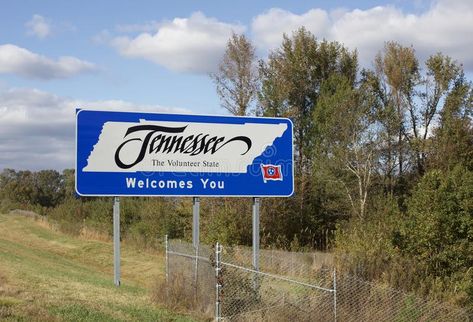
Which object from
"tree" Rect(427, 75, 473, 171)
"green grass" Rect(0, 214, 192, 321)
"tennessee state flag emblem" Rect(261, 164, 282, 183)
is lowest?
"green grass" Rect(0, 214, 192, 321)

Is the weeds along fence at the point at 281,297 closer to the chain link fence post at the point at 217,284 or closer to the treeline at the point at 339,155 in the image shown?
the chain link fence post at the point at 217,284

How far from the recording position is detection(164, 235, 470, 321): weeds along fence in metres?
11.1

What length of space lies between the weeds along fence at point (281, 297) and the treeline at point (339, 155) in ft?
26.7

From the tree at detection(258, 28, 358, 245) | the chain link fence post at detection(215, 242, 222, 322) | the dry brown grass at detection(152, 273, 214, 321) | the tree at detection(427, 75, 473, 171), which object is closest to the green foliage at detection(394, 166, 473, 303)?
the dry brown grass at detection(152, 273, 214, 321)

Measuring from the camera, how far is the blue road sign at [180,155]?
14.8 m

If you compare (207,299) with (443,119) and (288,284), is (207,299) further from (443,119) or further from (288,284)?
(443,119)

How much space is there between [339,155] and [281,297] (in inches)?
1110

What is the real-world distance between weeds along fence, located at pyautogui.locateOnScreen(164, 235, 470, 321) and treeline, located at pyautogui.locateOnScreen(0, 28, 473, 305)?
812 cm

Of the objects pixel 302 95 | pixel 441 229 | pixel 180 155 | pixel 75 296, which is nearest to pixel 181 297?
pixel 75 296

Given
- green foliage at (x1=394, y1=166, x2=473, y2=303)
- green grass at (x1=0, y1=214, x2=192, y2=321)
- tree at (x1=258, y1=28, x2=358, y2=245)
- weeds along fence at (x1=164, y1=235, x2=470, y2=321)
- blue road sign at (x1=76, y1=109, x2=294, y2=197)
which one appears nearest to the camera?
green grass at (x1=0, y1=214, x2=192, y2=321)

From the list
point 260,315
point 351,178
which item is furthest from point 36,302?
point 351,178

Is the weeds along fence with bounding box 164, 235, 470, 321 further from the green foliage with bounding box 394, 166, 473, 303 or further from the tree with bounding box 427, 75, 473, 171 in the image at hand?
the tree with bounding box 427, 75, 473, 171

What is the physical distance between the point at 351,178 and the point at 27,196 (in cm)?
4904

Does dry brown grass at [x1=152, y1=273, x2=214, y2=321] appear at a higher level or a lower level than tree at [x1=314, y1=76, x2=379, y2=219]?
lower
